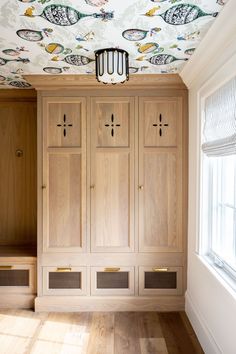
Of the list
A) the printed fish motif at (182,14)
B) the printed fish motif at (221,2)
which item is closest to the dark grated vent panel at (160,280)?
the printed fish motif at (182,14)

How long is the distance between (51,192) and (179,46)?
1829mm

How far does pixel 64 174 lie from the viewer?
10.8 ft

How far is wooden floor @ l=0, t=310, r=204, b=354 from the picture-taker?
2.57 meters

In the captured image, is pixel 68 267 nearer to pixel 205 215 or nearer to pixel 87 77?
pixel 205 215

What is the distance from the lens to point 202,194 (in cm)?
277

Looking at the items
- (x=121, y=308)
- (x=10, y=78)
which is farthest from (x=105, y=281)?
(x=10, y=78)

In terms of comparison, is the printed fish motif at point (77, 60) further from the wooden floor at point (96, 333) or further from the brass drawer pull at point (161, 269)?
the wooden floor at point (96, 333)

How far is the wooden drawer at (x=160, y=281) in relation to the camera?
130 inches

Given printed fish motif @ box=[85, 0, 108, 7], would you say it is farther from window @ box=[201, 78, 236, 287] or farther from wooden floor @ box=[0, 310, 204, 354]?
wooden floor @ box=[0, 310, 204, 354]

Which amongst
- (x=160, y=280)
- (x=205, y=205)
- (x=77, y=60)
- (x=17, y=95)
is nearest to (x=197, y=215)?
(x=205, y=205)

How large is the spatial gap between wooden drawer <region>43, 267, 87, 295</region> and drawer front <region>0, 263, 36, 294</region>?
6.3 inches

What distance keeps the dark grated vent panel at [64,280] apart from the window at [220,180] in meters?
1.34

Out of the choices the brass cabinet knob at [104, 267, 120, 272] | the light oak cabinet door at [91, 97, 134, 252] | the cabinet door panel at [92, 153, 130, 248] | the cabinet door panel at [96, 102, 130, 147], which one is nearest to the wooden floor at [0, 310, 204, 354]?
the brass cabinet knob at [104, 267, 120, 272]

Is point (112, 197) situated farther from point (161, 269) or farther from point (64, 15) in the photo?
point (64, 15)
